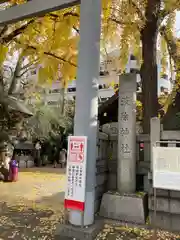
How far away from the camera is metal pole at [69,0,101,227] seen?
185 inches

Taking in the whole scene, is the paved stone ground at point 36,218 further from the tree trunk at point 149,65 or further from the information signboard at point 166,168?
the tree trunk at point 149,65

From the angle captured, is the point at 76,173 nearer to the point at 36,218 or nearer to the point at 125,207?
the point at 125,207

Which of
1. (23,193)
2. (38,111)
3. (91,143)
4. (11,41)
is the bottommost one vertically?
(23,193)

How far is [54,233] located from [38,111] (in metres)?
13.9

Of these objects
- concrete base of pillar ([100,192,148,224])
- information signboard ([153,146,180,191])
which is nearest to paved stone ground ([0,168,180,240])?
concrete base of pillar ([100,192,148,224])

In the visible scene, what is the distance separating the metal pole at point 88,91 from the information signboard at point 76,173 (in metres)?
0.18

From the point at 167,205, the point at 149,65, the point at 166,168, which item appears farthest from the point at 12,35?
the point at 167,205

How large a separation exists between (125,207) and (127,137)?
5.19 feet

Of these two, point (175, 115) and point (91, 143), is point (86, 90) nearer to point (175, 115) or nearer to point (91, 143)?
point (91, 143)

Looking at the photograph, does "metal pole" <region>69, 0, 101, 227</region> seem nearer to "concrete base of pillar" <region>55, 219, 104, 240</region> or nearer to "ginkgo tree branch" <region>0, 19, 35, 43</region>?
"concrete base of pillar" <region>55, 219, 104, 240</region>

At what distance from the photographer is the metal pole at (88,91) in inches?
185

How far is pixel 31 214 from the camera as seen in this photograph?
5844 millimetres

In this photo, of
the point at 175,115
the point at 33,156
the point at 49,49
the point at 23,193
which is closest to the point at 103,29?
the point at 49,49

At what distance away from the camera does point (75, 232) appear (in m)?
4.43
